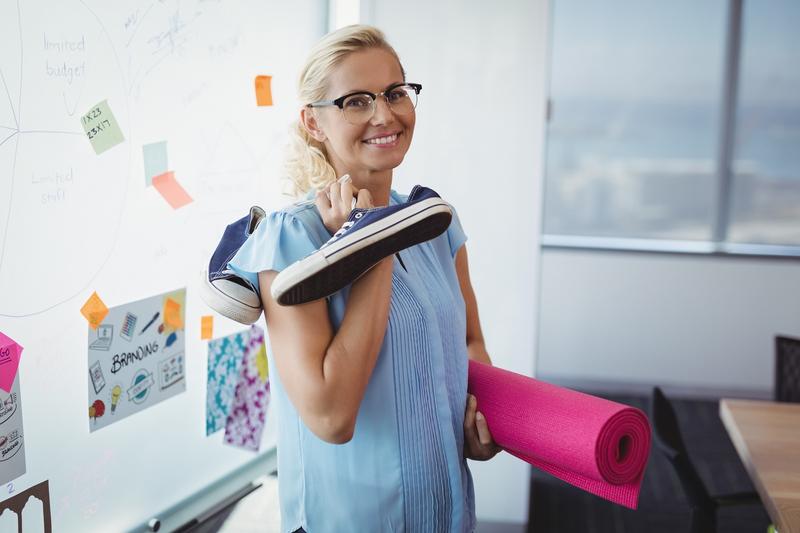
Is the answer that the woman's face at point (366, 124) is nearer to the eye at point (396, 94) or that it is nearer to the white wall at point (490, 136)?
the eye at point (396, 94)

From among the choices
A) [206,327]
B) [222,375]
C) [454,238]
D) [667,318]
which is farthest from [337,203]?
[667,318]

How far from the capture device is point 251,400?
2.29 metres

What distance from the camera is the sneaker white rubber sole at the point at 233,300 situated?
1.07 meters

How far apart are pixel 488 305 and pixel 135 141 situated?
1.47 m

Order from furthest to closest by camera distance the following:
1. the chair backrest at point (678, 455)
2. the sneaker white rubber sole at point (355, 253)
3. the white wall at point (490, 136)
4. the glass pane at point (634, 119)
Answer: the glass pane at point (634, 119) < the white wall at point (490, 136) < the chair backrest at point (678, 455) < the sneaker white rubber sole at point (355, 253)

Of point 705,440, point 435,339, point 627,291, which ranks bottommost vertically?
point 705,440

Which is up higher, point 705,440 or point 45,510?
point 45,510

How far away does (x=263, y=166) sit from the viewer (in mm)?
2248

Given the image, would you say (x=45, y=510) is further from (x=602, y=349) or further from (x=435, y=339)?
(x=602, y=349)

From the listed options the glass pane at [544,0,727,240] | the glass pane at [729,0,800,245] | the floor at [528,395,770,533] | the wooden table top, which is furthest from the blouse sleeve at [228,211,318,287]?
the glass pane at [729,0,800,245]

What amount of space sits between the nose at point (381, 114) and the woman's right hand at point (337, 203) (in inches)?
5.1

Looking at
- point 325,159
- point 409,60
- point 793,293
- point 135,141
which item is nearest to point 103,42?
point 135,141

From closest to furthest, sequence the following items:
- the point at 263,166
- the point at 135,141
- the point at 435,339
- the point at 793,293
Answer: the point at 435,339
the point at 135,141
the point at 263,166
the point at 793,293

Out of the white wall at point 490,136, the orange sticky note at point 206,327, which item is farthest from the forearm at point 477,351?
the white wall at point 490,136
